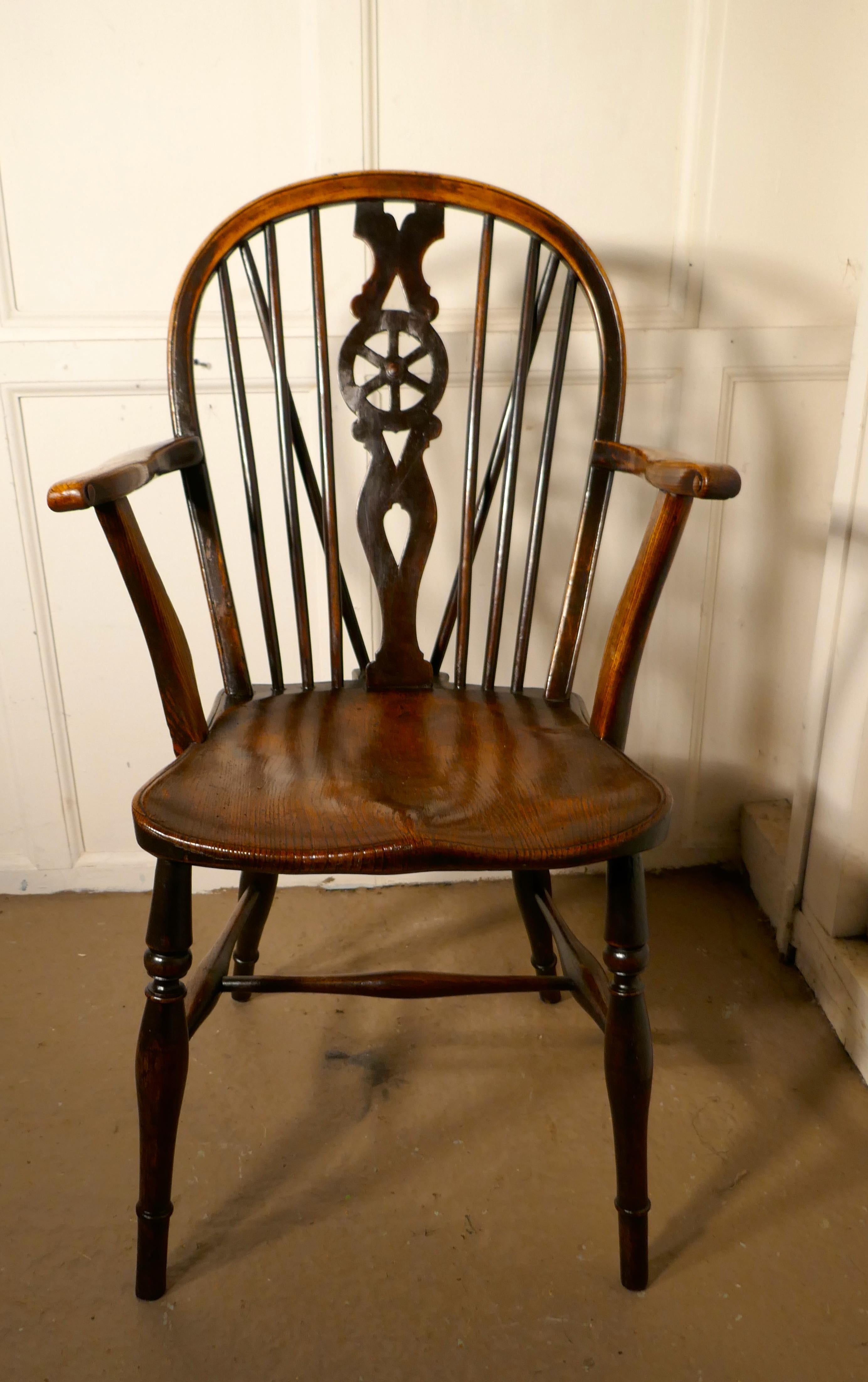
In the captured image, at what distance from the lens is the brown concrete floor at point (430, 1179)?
87 centimetres

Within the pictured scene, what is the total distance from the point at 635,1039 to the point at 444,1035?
1.54 ft

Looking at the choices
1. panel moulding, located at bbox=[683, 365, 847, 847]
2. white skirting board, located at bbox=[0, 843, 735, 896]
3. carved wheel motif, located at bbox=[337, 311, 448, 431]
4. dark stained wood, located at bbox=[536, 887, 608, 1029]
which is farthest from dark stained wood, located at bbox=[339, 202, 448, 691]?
white skirting board, located at bbox=[0, 843, 735, 896]

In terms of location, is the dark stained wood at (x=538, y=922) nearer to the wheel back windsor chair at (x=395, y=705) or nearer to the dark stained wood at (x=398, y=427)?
the wheel back windsor chair at (x=395, y=705)

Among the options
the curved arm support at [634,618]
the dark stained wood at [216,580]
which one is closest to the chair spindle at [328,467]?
the dark stained wood at [216,580]

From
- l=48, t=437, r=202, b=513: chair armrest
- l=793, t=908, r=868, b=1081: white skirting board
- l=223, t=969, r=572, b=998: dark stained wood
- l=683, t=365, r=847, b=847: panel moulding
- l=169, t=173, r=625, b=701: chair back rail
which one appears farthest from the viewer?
l=683, t=365, r=847, b=847: panel moulding

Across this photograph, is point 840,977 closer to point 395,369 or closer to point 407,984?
point 407,984

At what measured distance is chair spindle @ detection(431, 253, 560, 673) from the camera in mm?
1130

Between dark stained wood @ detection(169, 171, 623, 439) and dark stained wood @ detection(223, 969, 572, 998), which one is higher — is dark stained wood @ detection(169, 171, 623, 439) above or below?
above

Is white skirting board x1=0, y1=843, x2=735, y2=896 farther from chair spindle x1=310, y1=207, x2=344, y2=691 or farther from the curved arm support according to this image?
the curved arm support

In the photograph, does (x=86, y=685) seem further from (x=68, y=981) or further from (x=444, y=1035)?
(x=444, y=1035)

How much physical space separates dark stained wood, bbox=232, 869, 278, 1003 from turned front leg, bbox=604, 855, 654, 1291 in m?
0.51

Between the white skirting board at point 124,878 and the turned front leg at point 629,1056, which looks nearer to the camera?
the turned front leg at point 629,1056

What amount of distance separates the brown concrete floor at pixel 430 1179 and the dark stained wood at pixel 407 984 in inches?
9.3

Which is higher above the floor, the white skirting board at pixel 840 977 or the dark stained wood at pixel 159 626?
the dark stained wood at pixel 159 626
